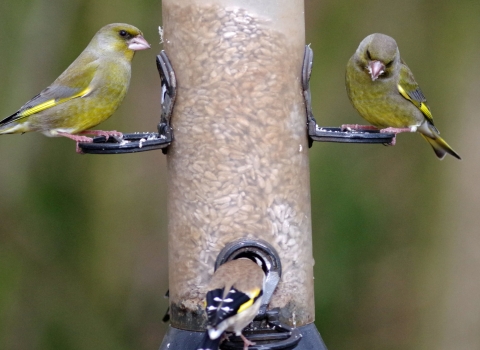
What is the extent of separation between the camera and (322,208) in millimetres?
Answer: 8570

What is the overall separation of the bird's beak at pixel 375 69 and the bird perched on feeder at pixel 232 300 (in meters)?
1.96

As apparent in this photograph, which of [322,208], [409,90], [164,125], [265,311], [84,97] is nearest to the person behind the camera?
[265,311]

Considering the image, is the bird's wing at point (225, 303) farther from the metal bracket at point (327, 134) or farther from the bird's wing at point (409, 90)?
the bird's wing at point (409, 90)

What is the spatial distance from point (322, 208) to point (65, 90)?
3152mm

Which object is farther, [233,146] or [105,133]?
[105,133]

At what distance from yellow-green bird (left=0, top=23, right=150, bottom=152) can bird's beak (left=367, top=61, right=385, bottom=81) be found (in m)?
1.64

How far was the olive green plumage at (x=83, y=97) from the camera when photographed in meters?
6.29

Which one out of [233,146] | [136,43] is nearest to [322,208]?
[136,43]

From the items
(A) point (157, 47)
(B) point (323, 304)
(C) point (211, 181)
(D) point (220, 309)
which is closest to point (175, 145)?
(C) point (211, 181)

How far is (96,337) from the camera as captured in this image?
853cm

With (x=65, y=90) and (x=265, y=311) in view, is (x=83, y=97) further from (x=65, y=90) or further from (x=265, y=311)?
(x=265, y=311)

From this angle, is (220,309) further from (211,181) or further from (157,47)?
(157,47)

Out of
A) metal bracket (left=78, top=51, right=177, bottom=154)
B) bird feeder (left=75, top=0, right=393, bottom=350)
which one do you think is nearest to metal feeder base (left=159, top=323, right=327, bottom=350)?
bird feeder (left=75, top=0, right=393, bottom=350)

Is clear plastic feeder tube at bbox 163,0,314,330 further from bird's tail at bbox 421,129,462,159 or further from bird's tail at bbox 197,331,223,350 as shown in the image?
bird's tail at bbox 421,129,462,159
